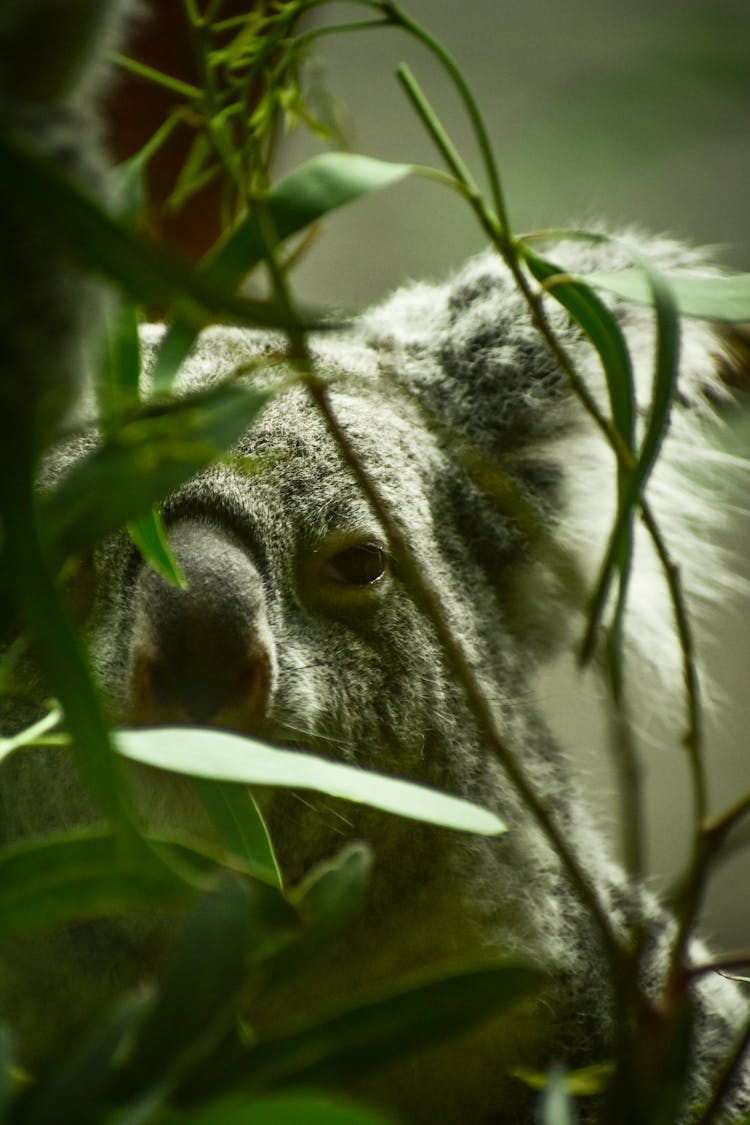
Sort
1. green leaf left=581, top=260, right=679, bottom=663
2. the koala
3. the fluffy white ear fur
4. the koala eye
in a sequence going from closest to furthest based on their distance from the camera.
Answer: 1. green leaf left=581, top=260, right=679, bottom=663
2. the koala
3. the koala eye
4. the fluffy white ear fur

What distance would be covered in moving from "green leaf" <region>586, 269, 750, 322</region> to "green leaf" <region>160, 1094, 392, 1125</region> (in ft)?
1.68

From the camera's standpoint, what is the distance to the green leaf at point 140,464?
1.71ft

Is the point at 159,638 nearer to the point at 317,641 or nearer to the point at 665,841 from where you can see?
the point at 317,641

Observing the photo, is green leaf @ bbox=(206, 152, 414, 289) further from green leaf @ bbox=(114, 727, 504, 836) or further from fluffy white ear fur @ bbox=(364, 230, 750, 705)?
fluffy white ear fur @ bbox=(364, 230, 750, 705)

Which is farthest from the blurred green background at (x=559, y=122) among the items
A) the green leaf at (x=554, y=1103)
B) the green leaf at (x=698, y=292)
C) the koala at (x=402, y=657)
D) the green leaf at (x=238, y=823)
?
the green leaf at (x=554, y=1103)

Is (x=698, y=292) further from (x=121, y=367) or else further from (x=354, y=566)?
(x=354, y=566)

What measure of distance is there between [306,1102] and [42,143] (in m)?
0.38

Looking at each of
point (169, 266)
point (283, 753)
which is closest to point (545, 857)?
point (283, 753)

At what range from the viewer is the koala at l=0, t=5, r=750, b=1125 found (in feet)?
3.44

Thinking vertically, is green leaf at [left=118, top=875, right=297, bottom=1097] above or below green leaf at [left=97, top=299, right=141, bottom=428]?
below

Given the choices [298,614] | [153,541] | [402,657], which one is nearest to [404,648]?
[402,657]

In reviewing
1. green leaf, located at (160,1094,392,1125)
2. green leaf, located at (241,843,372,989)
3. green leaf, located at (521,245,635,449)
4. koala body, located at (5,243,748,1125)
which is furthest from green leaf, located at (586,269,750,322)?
green leaf, located at (160,1094,392,1125)

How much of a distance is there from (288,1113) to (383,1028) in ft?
0.24

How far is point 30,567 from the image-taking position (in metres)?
0.47
